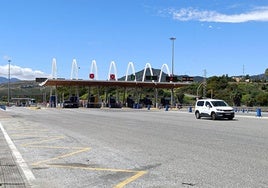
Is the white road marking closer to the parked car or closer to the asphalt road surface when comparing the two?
the asphalt road surface

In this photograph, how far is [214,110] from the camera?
119 feet

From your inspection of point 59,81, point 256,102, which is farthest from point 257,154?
point 256,102

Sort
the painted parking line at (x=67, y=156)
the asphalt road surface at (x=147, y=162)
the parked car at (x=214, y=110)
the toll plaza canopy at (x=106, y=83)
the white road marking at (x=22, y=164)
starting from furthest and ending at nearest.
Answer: the toll plaza canopy at (x=106, y=83), the parked car at (x=214, y=110), the white road marking at (x=22, y=164), the painted parking line at (x=67, y=156), the asphalt road surface at (x=147, y=162)

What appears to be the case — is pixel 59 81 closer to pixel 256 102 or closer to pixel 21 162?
pixel 256 102

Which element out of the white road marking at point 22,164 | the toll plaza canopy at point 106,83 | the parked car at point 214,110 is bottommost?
the white road marking at point 22,164

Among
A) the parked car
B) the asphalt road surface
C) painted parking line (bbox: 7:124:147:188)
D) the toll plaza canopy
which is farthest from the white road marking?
the toll plaza canopy

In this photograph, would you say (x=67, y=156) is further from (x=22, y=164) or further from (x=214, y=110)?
(x=214, y=110)

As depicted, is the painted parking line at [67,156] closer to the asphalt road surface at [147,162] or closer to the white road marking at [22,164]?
the asphalt road surface at [147,162]

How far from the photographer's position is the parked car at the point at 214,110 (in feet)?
118

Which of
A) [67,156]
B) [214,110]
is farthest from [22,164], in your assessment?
[214,110]

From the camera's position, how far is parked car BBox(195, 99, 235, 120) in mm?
35875

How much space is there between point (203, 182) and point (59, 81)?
77.8m

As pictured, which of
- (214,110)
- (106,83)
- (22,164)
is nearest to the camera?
(22,164)

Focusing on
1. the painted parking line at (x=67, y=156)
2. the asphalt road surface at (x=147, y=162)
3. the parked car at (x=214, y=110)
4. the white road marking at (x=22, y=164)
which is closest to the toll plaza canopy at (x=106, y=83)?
the parked car at (x=214, y=110)
